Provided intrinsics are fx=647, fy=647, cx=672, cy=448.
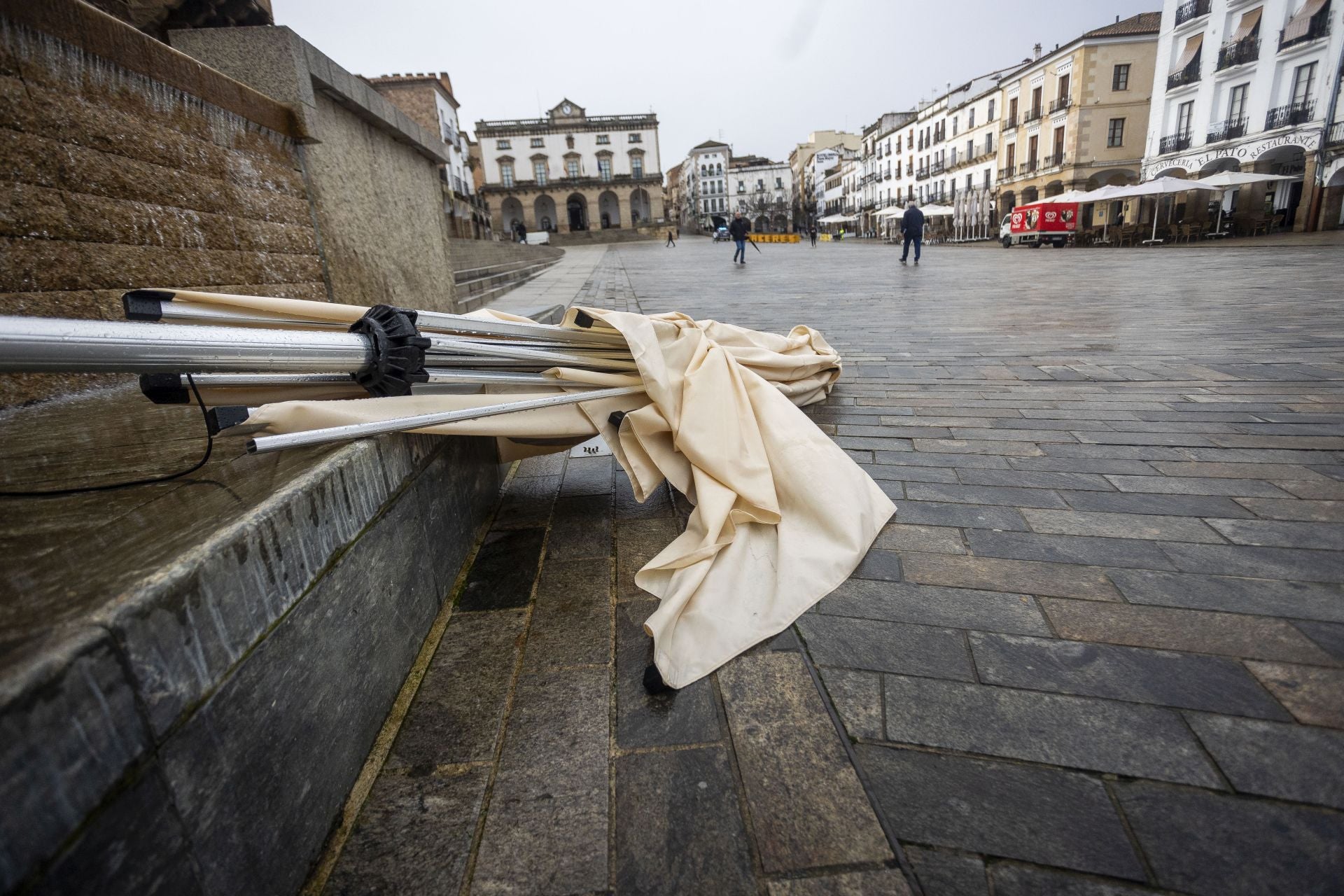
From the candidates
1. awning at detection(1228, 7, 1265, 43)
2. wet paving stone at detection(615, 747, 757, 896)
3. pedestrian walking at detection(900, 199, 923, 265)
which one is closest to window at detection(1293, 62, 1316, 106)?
Result: awning at detection(1228, 7, 1265, 43)

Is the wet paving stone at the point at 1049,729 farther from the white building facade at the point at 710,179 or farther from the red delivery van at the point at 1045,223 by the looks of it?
the white building facade at the point at 710,179

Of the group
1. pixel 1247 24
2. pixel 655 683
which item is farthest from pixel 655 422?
pixel 1247 24

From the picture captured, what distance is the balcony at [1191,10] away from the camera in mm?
26297

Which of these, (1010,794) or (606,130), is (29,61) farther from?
(606,130)

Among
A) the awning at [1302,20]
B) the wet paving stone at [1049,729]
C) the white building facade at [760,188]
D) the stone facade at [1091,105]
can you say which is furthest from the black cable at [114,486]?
the white building facade at [760,188]

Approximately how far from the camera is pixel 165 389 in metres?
1.63

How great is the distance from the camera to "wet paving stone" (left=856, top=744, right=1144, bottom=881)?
1.18 meters

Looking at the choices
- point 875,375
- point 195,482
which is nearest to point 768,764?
point 195,482

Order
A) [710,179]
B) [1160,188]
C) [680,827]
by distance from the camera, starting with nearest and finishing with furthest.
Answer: [680,827] < [1160,188] < [710,179]

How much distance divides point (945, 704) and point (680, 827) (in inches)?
27.4

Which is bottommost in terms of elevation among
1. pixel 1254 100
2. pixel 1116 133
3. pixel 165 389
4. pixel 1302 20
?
pixel 165 389

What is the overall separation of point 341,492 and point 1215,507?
2940 mm

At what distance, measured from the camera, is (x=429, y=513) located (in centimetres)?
201

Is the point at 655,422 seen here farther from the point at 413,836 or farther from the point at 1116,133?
the point at 1116,133
